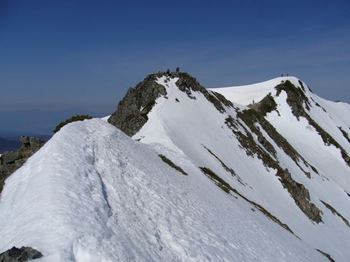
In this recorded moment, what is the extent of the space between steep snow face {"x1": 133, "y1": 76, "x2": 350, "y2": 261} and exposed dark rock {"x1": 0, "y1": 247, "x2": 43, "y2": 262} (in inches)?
904

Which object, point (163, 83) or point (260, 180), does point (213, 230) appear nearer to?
point (260, 180)

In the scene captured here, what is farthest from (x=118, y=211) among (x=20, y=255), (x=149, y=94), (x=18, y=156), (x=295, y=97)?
(x=295, y=97)

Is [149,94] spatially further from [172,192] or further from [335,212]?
[172,192]

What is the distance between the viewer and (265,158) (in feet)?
183

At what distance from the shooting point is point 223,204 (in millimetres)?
27469

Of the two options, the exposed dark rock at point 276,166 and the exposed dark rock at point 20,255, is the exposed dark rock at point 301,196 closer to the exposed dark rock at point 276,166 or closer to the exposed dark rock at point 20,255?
the exposed dark rock at point 276,166

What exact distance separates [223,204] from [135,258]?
13.9 m

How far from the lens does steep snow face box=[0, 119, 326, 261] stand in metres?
13.9

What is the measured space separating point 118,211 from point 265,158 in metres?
40.9

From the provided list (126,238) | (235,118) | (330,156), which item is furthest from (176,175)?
(330,156)

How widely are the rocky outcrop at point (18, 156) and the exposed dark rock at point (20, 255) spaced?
9.10m

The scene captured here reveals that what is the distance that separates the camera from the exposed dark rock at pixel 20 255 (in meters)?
11.9

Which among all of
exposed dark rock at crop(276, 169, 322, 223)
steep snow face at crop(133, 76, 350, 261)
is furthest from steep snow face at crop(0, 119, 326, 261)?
exposed dark rock at crop(276, 169, 322, 223)

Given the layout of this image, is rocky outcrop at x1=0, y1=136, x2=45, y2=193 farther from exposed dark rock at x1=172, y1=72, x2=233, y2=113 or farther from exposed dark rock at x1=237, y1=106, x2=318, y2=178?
exposed dark rock at x1=237, y1=106, x2=318, y2=178
